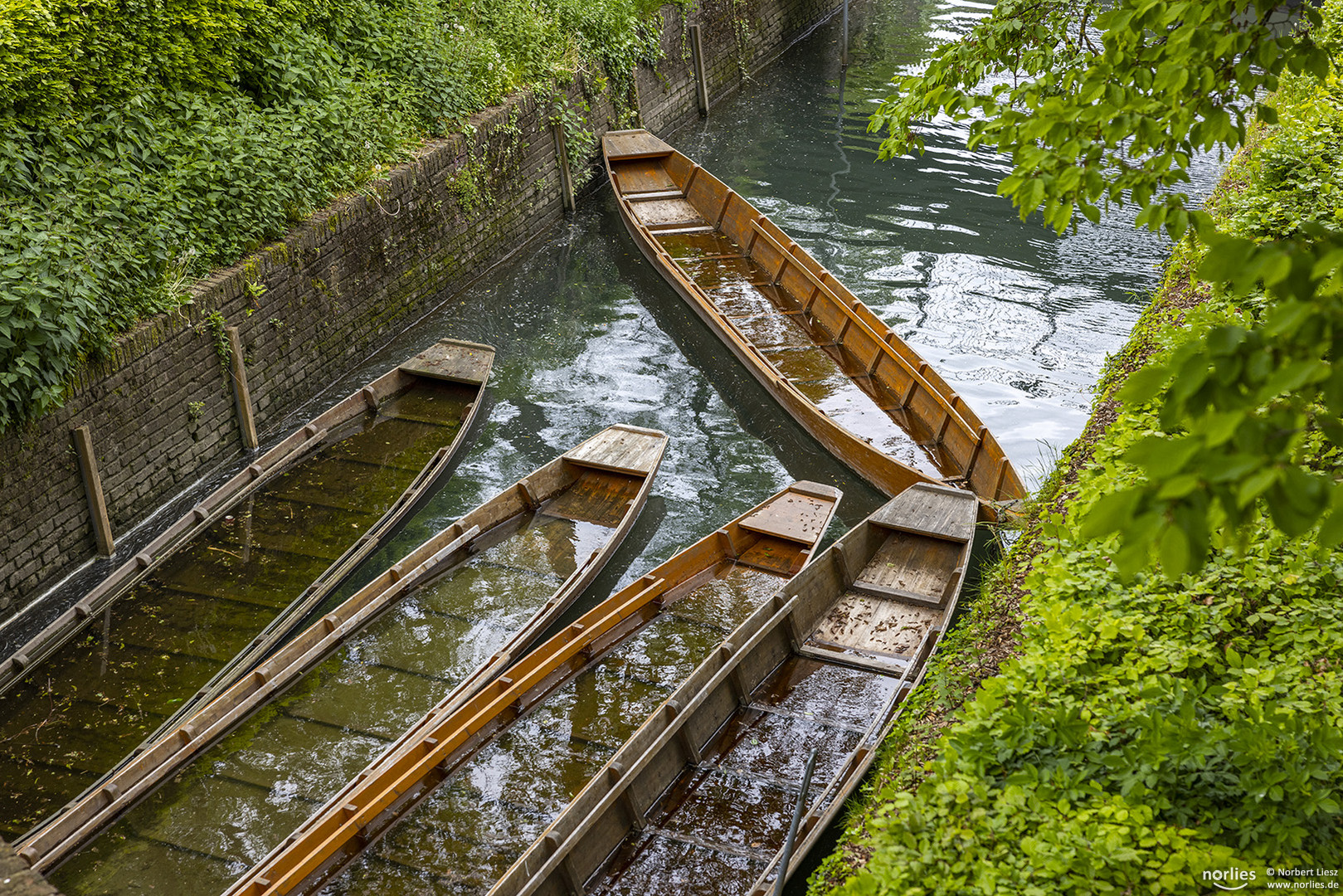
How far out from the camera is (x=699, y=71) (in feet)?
77.6

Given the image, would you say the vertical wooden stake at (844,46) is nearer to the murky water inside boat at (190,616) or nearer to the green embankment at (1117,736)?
the murky water inside boat at (190,616)

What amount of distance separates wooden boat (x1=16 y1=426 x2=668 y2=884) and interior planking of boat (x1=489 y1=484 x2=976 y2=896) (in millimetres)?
1780

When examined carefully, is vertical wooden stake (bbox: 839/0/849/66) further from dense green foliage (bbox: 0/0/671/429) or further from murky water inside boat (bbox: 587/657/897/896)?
murky water inside boat (bbox: 587/657/897/896)

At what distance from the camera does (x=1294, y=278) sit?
262cm

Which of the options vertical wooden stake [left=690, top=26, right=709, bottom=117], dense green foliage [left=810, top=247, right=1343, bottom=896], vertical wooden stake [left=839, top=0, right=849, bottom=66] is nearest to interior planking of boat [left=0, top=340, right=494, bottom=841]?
dense green foliage [left=810, top=247, right=1343, bottom=896]

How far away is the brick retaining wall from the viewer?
9.67 m

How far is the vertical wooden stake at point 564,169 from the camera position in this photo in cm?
1833

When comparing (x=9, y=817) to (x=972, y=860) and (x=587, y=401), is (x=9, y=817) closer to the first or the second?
(x=972, y=860)

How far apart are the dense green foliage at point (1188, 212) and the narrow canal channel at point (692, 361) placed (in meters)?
4.92

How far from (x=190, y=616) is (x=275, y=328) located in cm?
455

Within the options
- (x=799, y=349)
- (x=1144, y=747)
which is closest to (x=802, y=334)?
(x=799, y=349)

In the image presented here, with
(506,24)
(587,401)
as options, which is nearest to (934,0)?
(506,24)

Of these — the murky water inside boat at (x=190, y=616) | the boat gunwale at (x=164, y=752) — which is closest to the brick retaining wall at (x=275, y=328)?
the murky water inside boat at (x=190, y=616)

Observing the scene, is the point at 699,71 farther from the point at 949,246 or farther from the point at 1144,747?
the point at 1144,747
